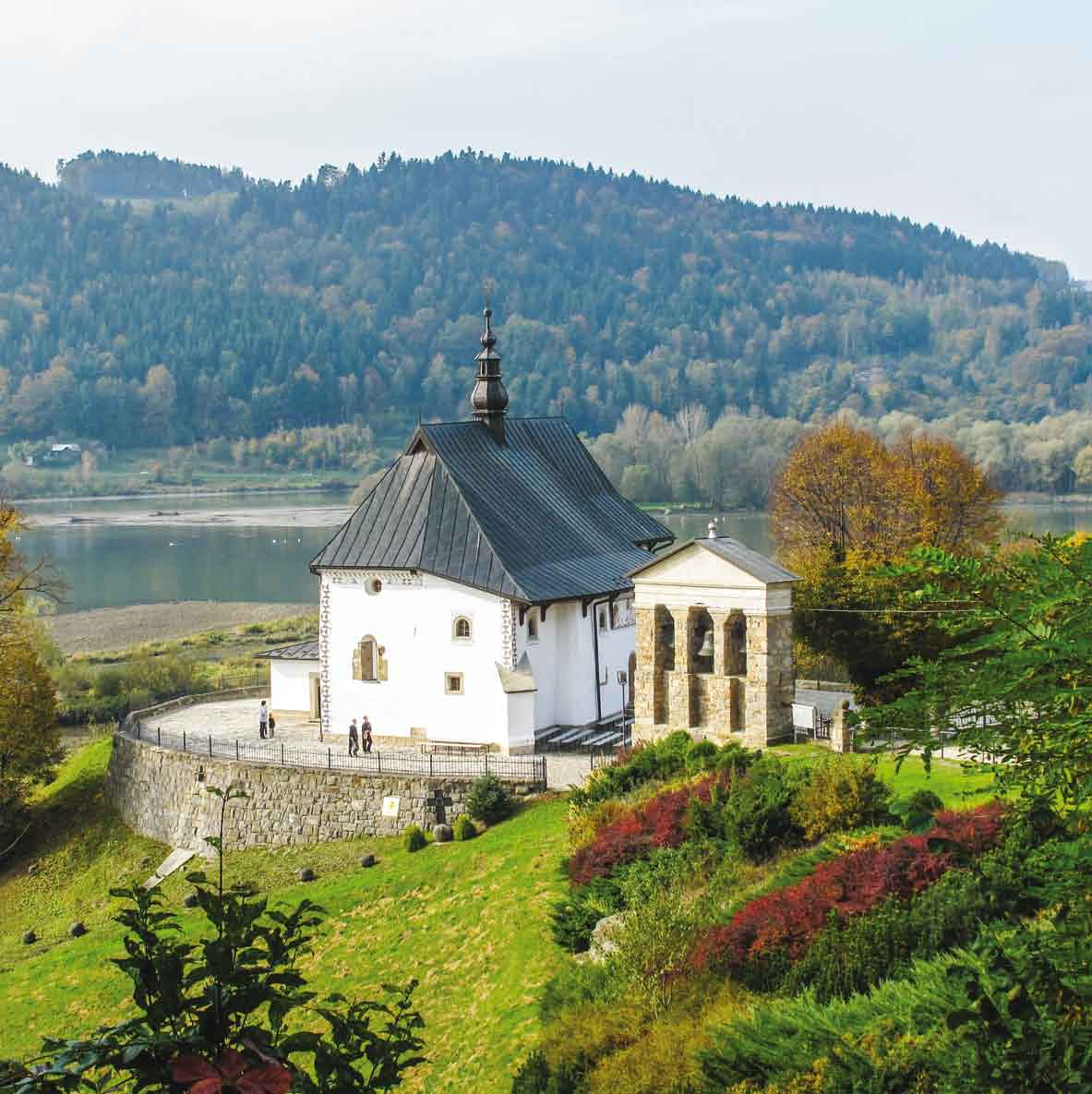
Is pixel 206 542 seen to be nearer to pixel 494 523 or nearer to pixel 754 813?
pixel 494 523

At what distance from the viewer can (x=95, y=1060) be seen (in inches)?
229

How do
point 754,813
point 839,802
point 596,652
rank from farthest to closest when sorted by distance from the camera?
point 596,652 < point 754,813 < point 839,802

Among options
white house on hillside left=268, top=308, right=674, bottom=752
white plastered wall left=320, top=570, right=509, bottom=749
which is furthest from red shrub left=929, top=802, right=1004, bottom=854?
white plastered wall left=320, top=570, right=509, bottom=749

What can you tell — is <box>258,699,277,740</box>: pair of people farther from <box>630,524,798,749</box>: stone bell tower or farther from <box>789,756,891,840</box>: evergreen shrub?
<box>789,756,891,840</box>: evergreen shrub

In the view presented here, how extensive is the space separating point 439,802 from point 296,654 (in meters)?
7.62

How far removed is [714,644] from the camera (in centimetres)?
2592

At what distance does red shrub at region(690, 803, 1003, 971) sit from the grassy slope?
8.23ft

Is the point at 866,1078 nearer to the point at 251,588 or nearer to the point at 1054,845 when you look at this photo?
the point at 1054,845

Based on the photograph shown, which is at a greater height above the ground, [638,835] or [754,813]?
[754,813]

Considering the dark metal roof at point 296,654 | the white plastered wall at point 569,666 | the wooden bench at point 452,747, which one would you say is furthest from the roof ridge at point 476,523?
the dark metal roof at point 296,654

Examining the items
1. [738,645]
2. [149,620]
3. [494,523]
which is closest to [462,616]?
[494,523]

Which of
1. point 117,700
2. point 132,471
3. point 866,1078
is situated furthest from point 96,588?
point 132,471

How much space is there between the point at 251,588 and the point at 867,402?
13013 centimetres

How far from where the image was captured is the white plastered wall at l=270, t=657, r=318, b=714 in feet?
108
